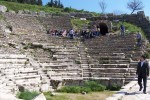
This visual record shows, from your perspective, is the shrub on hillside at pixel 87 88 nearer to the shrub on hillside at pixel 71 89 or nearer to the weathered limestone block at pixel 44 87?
the shrub on hillside at pixel 71 89

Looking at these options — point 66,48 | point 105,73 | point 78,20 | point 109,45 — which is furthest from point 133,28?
point 105,73

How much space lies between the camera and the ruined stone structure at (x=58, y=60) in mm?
16781

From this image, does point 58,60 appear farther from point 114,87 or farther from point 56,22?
point 56,22

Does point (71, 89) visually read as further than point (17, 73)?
No

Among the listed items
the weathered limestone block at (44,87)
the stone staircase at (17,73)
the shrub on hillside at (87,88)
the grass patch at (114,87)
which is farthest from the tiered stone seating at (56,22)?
the shrub on hillside at (87,88)

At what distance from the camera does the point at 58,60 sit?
20.8 meters

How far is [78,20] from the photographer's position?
34469mm

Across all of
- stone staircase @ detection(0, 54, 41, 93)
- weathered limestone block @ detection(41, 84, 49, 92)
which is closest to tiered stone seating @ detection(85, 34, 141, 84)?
weathered limestone block @ detection(41, 84, 49, 92)

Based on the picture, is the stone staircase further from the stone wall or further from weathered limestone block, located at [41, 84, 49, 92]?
the stone wall

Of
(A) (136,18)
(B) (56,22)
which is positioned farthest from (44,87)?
(A) (136,18)

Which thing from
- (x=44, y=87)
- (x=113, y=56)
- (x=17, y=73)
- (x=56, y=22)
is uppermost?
(x=56, y=22)

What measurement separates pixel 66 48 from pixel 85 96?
9618mm

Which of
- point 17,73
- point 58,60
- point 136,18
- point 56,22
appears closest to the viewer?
point 17,73

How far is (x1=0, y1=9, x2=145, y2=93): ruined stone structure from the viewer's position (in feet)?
55.1
